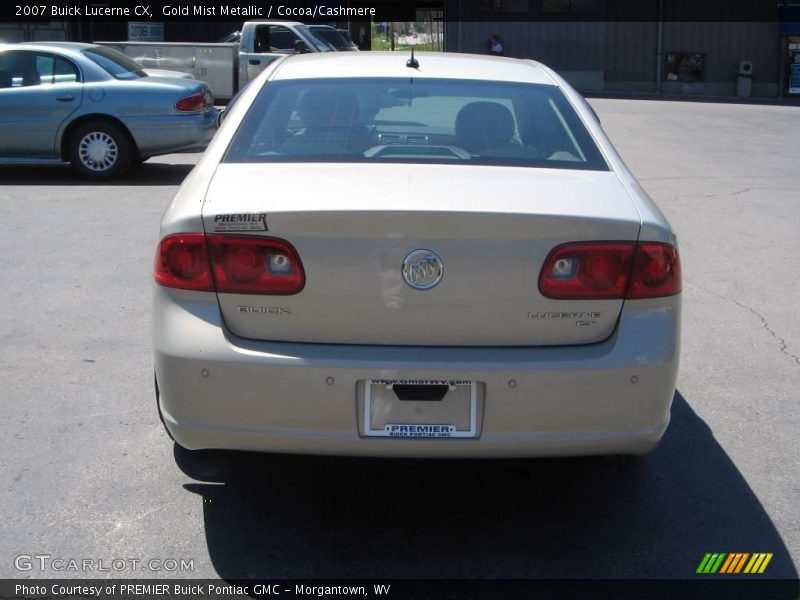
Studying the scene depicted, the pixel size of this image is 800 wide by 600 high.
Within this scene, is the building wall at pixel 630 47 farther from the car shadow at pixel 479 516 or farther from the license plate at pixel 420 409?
the license plate at pixel 420 409

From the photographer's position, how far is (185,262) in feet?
11.1

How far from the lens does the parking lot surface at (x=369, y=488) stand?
355cm

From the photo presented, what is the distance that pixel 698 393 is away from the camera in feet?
16.9

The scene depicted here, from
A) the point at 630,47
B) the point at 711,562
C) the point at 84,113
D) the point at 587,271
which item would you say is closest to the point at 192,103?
the point at 84,113

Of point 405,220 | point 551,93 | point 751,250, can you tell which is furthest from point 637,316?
point 751,250

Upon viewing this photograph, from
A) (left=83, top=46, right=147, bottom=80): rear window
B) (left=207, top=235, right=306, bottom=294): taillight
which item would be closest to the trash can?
(left=83, top=46, right=147, bottom=80): rear window

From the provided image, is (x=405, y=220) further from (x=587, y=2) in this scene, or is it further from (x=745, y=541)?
(x=587, y=2)

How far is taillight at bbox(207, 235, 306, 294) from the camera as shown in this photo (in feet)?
10.8

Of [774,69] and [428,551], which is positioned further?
[774,69]

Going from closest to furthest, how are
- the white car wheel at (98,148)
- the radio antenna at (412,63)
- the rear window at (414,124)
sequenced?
→ the rear window at (414,124), the radio antenna at (412,63), the white car wheel at (98,148)

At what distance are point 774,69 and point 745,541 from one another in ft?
102

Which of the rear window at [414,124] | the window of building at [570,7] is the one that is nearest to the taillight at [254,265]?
the rear window at [414,124]

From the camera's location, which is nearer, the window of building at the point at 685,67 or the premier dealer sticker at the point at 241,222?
the premier dealer sticker at the point at 241,222

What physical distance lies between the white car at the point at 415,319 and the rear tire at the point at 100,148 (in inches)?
333
